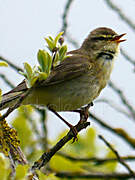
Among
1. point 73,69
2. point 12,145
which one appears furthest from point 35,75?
point 73,69

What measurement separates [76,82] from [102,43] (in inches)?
40.3

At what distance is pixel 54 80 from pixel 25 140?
98 cm

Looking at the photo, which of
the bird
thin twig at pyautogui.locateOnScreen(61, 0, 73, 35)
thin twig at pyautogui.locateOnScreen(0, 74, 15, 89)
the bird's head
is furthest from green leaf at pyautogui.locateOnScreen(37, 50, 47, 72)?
the bird's head

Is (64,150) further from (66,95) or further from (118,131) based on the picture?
(66,95)

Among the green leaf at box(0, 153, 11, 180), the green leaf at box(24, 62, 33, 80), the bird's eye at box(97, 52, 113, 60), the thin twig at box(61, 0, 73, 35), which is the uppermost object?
the green leaf at box(24, 62, 33, 80)

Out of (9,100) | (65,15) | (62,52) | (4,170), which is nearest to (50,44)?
(62,52)

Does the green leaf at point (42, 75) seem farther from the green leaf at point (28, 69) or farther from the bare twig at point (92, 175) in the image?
the bare twig at point (92, 175)

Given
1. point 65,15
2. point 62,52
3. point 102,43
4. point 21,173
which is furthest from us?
point 102,43

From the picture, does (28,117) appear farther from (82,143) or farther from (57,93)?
(82,143)

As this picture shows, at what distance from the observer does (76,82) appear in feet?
13.5

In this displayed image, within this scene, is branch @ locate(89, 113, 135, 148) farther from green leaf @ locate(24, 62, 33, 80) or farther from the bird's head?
green leaf @ locate(24, 62, 33, 80)

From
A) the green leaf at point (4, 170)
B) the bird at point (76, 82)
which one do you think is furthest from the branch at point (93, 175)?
the green leaf at point (4, 170)

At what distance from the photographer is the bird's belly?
396 centimetres

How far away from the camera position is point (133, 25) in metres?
4.49
